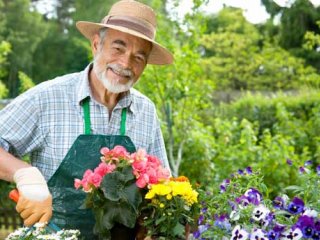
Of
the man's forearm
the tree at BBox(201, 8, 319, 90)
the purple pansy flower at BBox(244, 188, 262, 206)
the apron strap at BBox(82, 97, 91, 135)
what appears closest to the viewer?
the purple pansy flower at BBox(244, 188, 262, 206)

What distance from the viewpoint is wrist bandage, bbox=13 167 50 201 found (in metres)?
1.88

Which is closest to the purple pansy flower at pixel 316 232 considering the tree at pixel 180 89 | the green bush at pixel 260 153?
the green bush at pixel 260 153

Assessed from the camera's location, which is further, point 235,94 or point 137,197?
point 235,94

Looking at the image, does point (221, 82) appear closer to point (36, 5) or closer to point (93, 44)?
point (93, 44)

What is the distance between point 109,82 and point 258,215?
82cm

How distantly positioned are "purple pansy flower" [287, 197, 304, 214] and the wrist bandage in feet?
2.55

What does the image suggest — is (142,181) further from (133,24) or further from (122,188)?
(133,24)

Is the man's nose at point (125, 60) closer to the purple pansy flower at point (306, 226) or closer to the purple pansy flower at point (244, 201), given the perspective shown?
the purple pansy flower at point (244, 201)

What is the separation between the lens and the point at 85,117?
2.35 metres

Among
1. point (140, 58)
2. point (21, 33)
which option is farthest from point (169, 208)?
point (21, 33)

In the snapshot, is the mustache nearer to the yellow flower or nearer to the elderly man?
the elderly man

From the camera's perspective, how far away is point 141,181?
6.04 feet

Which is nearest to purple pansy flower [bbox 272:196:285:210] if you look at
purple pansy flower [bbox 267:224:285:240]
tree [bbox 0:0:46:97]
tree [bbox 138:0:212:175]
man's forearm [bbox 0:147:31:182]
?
purple pansy flower [bbox 267:224:285:240]

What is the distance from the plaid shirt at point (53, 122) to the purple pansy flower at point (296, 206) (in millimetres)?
723
